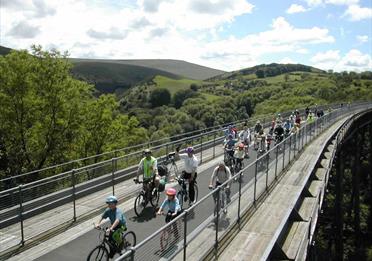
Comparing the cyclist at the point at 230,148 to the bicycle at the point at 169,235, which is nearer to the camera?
the bicycle at the point at 169,235

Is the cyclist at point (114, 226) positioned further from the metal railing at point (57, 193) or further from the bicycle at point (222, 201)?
the metal railing at point (57, 193)

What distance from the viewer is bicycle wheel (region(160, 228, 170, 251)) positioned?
7.24 meters

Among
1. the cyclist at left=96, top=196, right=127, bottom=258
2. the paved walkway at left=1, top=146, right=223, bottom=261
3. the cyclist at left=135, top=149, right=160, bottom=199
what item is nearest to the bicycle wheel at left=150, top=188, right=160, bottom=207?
the cyclist at left=135, top=149, right=160, bottom=199

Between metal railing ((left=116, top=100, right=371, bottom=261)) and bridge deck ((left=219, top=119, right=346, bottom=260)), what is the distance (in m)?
0.32

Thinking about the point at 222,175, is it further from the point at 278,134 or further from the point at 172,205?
the point at 278,134

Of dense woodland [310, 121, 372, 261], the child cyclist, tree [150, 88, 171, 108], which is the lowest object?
dense woodland [310, 121, 372, 261]

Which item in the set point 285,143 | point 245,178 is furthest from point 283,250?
point 285,143

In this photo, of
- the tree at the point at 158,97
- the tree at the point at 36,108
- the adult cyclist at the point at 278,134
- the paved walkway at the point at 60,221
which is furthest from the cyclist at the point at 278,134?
the tree at the point at 158,97

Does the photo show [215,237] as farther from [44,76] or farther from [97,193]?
[44,76]

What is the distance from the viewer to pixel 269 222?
12.0m

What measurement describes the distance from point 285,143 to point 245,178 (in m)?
7.23

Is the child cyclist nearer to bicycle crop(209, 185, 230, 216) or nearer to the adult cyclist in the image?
bicycle crop(209, 185, 230, 216)

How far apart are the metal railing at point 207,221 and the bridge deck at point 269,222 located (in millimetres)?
315

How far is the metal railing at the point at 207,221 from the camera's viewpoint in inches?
281
